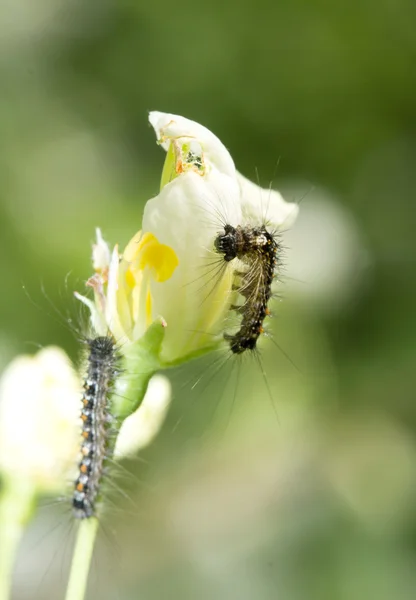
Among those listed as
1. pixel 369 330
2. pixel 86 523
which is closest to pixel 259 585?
pixel 369 330

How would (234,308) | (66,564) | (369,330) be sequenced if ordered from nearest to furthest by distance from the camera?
(234,308) < (66,564) < (369,330)

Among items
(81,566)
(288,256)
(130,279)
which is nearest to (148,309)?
(130,279)

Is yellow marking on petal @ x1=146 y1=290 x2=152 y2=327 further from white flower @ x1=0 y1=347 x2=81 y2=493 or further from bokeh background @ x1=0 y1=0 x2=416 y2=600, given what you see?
bokeh background @ x1=0 y1=0 x2=416 y2=600

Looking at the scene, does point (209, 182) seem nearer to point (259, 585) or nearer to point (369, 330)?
point (259, 585)

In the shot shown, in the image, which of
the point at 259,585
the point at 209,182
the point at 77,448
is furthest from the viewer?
the point at 259,585

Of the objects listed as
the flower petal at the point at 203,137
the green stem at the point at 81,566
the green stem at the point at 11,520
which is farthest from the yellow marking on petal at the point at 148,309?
the green stem at the point at 11,520
